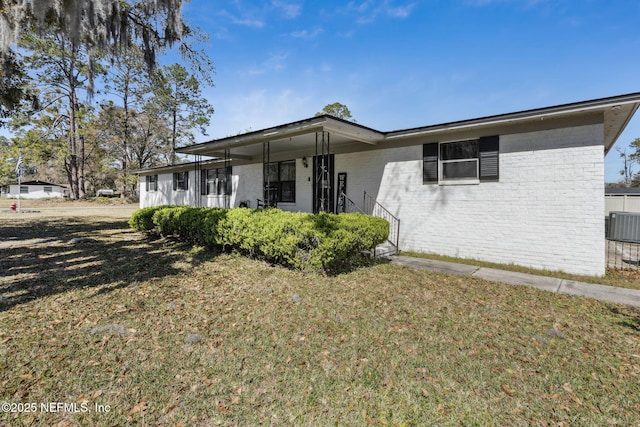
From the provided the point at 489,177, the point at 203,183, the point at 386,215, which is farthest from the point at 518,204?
the point at 203,183

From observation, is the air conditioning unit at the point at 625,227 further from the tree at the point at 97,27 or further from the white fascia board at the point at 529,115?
the tree at the point at 97,27

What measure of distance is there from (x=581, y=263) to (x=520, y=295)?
2.41 metres

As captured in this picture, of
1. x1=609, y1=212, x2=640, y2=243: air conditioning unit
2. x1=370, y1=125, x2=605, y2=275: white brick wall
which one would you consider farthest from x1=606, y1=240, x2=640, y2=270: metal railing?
x1=370, y1=125, x2=605, y2=275: white brick wall

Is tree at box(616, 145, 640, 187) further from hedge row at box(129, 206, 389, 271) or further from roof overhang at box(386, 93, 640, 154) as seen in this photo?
hedge row at box(129, 206, 389, 271)

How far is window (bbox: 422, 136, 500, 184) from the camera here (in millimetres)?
7043

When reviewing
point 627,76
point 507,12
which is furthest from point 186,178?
point 627,76

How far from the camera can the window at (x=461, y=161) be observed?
7043 millimetres

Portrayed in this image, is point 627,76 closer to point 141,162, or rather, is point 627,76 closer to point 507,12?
point 507,12

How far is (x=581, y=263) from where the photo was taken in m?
6.01

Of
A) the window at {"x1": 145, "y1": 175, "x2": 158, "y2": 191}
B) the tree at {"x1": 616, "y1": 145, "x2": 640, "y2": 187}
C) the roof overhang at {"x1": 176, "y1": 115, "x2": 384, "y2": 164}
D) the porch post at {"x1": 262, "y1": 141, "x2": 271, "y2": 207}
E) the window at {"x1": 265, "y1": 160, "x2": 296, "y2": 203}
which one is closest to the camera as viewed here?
the roof overhang at {"x1": 176, "y1": 115, "x2": 384, "y2": 164}

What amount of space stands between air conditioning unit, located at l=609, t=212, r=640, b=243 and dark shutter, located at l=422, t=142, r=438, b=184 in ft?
25.6

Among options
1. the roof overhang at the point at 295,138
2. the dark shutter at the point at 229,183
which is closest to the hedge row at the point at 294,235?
the roof overhang at the point at 295,138

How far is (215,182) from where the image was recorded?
1557 cm

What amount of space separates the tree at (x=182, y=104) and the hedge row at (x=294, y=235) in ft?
90.1
